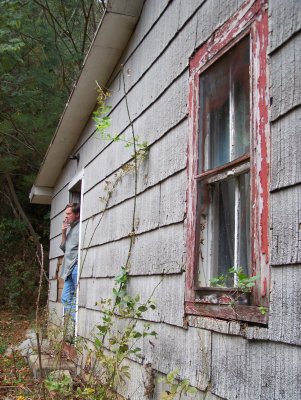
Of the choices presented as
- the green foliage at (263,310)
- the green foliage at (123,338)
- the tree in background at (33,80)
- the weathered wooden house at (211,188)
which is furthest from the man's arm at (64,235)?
the green foliage at (263,310)

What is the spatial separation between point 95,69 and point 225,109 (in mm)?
2874

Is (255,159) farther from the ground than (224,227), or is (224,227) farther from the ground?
(255,159)

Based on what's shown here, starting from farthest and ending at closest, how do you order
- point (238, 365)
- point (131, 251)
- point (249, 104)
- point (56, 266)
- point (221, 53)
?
1. point (56, 266)
2. point (131, 251)
3. point (221, 53)
4. point (249, 104)
5. point (238, 365)

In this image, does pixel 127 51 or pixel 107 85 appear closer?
pixel 127 51

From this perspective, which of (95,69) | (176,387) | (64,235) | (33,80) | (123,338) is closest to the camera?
(176,387)

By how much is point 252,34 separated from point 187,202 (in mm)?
1074

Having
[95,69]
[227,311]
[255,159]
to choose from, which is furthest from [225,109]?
[95,69]

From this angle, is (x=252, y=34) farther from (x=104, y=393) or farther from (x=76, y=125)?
(x=76, y=125)

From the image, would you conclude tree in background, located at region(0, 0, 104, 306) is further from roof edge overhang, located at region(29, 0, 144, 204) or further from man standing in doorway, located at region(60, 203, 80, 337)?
man standing in doorway, located at region(60, 203, 80, 337)

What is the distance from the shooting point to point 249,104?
8.79 ft

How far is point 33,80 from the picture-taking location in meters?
12.4

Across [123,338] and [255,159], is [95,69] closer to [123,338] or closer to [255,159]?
[123,338]

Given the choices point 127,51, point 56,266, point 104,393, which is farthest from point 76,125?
point 104,393

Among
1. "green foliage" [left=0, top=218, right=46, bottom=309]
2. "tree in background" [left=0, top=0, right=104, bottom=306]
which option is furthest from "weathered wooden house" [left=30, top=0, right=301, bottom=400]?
"green foliage" [left=0, top=218, right=46, bottom=309]
